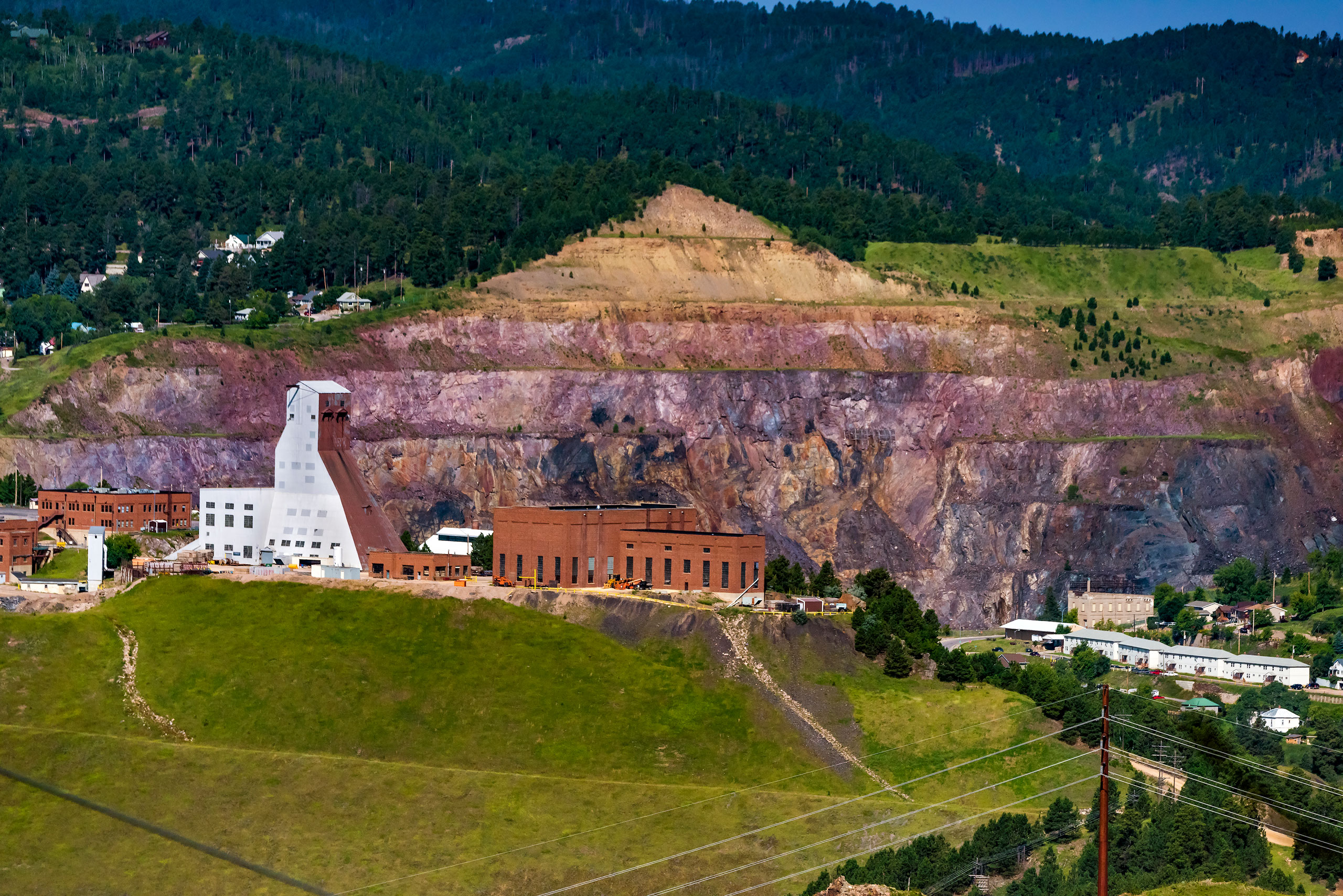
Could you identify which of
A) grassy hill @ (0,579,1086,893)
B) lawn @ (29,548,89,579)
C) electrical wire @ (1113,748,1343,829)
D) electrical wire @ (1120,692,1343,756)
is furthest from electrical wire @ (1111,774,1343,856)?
lawn @ (29,548,89,579)

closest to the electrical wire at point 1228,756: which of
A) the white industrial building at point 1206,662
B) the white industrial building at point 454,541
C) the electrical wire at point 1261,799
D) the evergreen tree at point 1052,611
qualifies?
the electrical wire at point 1261,799

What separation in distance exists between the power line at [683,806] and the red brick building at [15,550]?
142 ft

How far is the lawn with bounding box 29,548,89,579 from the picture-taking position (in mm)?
143250

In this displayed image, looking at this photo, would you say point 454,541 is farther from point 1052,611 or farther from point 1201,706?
point 1052,611

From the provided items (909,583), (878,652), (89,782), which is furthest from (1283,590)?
(89,782)

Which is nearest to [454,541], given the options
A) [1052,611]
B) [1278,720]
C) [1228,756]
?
[1052,611]

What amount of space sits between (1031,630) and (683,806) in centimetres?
6755

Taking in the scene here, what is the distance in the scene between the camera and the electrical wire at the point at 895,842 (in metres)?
106

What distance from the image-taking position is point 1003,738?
12094cm

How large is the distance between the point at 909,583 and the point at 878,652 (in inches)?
2667

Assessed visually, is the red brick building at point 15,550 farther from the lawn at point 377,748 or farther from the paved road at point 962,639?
the paved road at point 962,639

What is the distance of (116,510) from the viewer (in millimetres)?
155250

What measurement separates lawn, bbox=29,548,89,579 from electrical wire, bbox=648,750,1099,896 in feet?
161

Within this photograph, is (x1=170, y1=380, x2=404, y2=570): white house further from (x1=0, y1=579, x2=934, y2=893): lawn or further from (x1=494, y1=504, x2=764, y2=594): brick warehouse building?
(x1=494, y1=504, x2=764, y2=594): brick warehouse building
